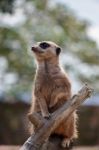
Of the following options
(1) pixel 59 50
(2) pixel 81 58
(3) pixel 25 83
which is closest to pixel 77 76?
(2) pixel 81 58

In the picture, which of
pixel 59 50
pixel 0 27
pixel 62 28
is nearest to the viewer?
pixel 59 50

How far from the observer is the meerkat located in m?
4.73

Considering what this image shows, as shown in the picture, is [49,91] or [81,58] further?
[81,58]

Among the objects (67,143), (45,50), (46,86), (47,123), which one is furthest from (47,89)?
(47,123)

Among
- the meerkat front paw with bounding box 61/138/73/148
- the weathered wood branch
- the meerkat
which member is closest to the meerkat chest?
the meerkat

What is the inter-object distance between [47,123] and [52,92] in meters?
0.70

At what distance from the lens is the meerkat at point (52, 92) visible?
15.5ft

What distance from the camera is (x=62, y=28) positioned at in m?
19.0

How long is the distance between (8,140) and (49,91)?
13514 millimetres

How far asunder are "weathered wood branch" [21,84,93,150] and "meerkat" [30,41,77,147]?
382 mm

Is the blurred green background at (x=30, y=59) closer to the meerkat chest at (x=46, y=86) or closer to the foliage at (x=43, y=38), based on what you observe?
the foliage at (x=43, y=38)

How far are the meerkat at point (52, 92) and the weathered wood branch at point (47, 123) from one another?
0.38 meters

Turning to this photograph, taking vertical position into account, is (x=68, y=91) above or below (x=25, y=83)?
above

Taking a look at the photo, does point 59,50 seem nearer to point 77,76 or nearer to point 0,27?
point 0,27
